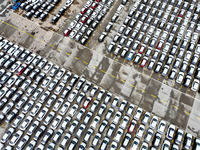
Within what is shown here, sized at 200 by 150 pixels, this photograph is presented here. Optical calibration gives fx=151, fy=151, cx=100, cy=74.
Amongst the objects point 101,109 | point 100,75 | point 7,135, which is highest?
point 100,75

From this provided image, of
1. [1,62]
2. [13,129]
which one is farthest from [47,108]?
[1,62]

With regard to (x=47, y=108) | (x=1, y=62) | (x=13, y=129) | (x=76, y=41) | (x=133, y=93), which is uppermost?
(x=76, y=41)

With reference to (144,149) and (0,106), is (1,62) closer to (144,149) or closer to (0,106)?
(0,106)

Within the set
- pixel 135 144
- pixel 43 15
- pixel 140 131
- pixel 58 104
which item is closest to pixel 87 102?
pixel 58 104

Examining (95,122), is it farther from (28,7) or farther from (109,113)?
(28,7)

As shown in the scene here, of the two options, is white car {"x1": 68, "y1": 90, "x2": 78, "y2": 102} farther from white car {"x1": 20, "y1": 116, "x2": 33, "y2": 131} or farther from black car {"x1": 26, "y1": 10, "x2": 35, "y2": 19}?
black car {"x1": 26, "y1": 10, "x2": 35, "y2": 19}

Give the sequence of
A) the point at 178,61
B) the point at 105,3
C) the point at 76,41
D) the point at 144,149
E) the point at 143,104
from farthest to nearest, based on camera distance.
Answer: the point at 105,3, the point at 76,41, the point at 178,61, the point at 143,104, the point at 144,149

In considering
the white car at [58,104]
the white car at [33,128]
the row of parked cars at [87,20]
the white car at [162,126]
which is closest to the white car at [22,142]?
the white car at [33,128]
